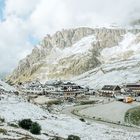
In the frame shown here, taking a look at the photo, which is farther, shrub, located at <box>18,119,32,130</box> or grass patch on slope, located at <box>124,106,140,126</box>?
grass patch on slope, located at <box>124,106,140,126</box>

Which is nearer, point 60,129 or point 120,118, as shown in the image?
point 60,129

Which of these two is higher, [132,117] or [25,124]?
[25,124]

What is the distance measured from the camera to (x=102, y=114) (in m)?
113

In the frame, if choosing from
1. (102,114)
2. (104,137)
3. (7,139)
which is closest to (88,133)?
(104,137)

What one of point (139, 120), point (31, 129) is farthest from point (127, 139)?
point (139, 120)

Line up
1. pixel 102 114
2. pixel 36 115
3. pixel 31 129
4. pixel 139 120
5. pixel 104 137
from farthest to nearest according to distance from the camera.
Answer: pixel 102 114 → pixel 139 120 → pixel 36 115 → pixel 104 137 → pixel 31 129

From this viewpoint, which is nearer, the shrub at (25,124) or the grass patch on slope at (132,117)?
the shrub at (25,124)

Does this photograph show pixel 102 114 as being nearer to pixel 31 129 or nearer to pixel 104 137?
pixel 104 137

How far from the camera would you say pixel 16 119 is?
177 ft

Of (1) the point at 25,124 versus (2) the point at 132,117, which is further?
(2) the point at 132,117

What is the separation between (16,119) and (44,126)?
367 centimetres

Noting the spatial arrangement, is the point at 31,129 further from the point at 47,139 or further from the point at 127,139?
the point at 127,139

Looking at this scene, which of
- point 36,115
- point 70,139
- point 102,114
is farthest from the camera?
point 102,114

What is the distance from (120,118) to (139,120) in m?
7.21
